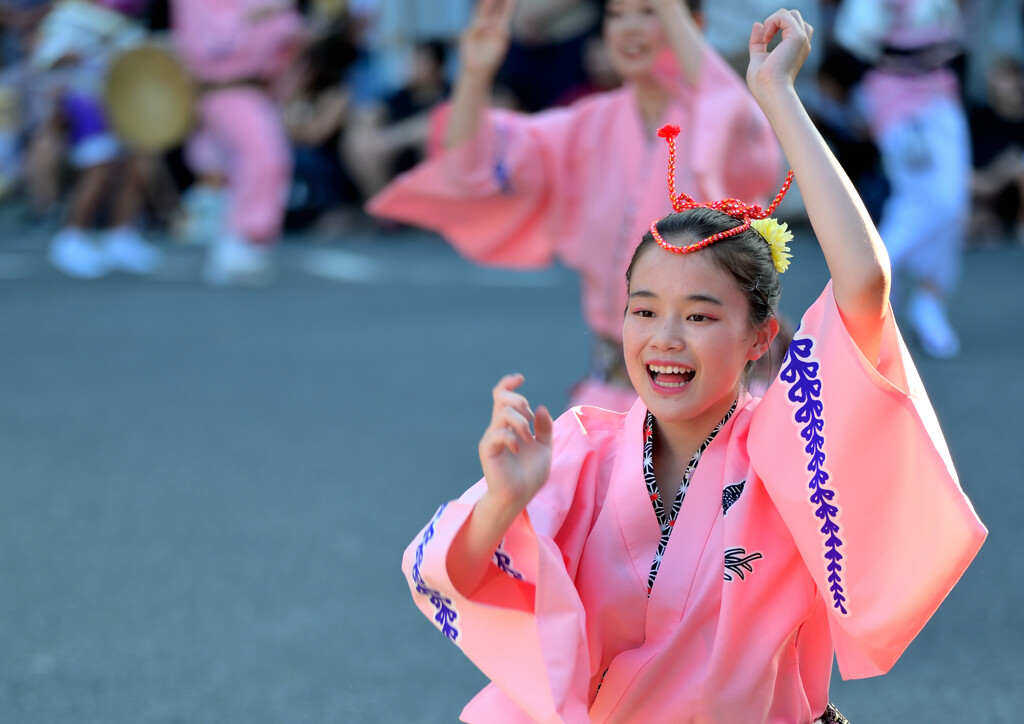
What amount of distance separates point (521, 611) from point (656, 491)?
24cm

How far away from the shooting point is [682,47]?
2.97 meters

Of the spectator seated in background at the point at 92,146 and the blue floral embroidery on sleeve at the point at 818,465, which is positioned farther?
the spectator seated in background at the point at 92,146

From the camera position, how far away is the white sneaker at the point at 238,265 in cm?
841

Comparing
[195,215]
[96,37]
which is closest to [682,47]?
[96,37]

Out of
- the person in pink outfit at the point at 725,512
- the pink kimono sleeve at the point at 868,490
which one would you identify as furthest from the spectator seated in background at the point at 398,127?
the pink kimono sleeve at the point at 868,490

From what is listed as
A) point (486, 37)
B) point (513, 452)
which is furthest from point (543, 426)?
point (486, 37)

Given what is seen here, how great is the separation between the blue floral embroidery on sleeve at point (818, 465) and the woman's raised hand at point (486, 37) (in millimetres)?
1555

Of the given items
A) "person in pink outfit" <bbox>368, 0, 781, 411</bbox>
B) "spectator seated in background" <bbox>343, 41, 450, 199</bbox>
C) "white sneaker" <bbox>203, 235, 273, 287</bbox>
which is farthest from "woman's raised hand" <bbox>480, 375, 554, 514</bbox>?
"spectator seated in background" <bbox>343, 41, 450, 199</bbox>

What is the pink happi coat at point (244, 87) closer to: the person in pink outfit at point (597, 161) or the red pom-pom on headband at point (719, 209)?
the person in pink outfit at point (597, 161)

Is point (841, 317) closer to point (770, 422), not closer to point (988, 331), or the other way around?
point (770, 422)

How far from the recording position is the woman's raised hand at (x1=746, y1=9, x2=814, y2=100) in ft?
5.43

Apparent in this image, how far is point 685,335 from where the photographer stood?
1655mm

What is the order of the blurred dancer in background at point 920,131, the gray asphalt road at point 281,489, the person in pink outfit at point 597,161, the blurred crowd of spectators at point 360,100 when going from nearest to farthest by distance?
the gray asphalt road at point 281,489
the person in pink outfit at point 597,161
the blurred dancer in background at point 920,131
the blurred crowd of spectators at point 360,100

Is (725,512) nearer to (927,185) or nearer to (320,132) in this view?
(927,185)
